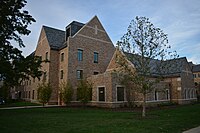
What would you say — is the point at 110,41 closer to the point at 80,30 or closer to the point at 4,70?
the point at 80,30

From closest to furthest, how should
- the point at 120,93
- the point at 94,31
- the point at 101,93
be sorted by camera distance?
1. the point at 120,93
2. the point at 101,93
3. the point at 94,31

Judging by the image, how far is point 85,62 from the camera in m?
30.7

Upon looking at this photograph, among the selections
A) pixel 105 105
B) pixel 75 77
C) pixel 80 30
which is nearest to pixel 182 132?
pixel 105 105

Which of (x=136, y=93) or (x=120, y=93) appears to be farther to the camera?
(x=136, y=93)

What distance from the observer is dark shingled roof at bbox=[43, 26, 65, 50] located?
1264 inches

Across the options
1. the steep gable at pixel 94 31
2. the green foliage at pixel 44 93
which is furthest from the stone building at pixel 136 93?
the green foliage at pixel 44 93

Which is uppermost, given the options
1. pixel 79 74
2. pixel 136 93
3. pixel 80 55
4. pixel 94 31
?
pixel 94 31

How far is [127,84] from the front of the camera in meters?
25.2

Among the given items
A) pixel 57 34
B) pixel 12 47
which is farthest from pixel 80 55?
pixel 12 47

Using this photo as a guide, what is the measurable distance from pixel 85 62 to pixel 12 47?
15.0 meters

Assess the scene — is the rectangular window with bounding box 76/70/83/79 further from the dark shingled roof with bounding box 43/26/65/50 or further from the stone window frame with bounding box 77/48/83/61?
the dark shingled roof with bounding box 43/26/65/50

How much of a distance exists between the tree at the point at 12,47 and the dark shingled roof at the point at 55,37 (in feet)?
45.2

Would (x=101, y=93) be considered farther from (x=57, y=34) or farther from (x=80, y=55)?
(x=57, y=34)

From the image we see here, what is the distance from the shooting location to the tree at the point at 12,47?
1540 centimetres
